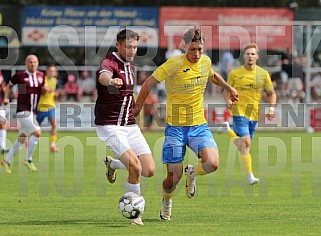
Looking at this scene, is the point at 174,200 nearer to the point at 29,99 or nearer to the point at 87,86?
the point at 29,99

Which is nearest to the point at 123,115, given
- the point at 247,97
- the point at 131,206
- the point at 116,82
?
the point at 116,82

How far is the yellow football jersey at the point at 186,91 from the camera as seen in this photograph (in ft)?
38.4

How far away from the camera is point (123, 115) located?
1130 cm

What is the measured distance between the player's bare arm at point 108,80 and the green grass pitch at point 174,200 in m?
1.70

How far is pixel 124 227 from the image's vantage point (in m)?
10.6

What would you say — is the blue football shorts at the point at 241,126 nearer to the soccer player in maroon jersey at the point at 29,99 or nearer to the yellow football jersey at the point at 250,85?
the yellow football jersey at the point at 250,85

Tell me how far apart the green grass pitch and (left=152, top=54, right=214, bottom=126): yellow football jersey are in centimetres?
128

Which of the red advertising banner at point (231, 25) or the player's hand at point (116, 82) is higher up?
the red advertising banner at point (231, 25)

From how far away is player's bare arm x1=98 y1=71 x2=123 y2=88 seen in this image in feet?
33.7

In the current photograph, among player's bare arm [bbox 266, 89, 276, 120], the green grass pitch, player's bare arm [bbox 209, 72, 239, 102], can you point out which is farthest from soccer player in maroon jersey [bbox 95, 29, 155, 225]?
player's bare arm [bbox 266, 89, 276, 120]

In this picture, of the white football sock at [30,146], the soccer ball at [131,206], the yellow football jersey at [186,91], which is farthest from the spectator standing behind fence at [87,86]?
the soccer ball at [131,206]

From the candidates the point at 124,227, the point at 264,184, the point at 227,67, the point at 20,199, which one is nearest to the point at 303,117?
the point at 227,67

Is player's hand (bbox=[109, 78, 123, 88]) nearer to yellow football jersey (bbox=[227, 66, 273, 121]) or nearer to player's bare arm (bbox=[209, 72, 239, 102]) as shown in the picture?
player's bare arm (bbox=[209, 72, 239, 102])

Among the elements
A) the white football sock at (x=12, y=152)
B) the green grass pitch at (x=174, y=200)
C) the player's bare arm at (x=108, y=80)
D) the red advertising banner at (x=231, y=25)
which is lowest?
the green grass pitch at (x=174, y=200)
